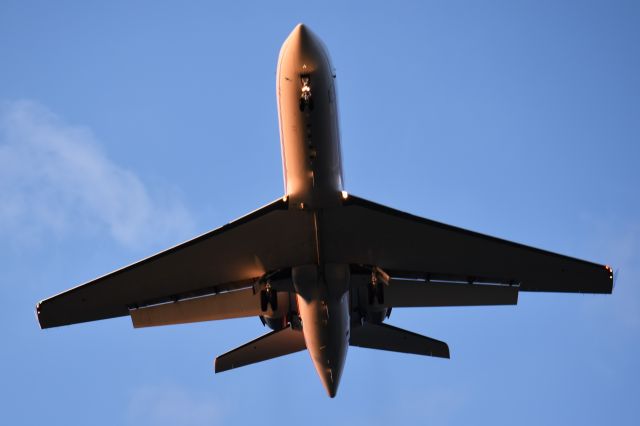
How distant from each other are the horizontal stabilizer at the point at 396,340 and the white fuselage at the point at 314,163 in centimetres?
288

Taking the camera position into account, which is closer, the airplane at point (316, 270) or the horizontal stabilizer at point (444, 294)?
the airplane at point (316, 270)

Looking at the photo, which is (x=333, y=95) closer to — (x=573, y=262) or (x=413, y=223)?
(x=413, y=223)

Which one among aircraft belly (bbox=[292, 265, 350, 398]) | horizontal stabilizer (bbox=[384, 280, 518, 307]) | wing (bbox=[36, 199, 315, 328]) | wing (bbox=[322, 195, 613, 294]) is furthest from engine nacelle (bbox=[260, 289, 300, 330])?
horizontal stabilizer (bbox=[384, 280, 518, 307])

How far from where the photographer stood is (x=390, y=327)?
87.1ft

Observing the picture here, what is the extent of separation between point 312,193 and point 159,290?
677cm

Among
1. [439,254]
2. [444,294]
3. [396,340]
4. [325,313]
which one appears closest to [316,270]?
[325,313]

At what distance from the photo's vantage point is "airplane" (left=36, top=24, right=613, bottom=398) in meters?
22.0

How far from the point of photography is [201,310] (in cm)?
2620

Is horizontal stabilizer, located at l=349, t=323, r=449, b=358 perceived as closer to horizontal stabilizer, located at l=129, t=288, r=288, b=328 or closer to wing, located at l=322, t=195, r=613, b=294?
wing, located at l=322, t=195, r=613, b=294

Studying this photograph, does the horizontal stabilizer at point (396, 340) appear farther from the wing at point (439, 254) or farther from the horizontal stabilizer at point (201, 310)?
the horizontal stabilizer at point (201, 310)

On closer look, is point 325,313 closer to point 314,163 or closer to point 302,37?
point 314,163

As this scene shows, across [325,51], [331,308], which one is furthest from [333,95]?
[331,308]

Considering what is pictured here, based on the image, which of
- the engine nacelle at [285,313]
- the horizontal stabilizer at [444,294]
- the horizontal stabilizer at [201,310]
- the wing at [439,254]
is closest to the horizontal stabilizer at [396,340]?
the horizontal stabilizer at [444,294]

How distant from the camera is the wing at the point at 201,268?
76.1ft
